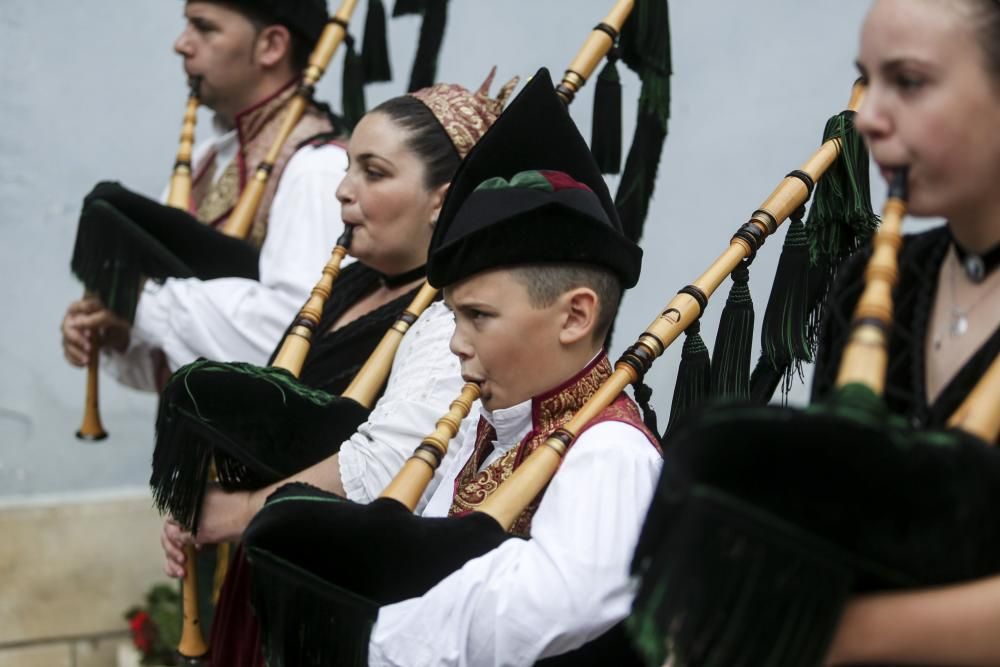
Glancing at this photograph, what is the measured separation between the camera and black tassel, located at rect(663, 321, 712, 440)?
230 centimetres

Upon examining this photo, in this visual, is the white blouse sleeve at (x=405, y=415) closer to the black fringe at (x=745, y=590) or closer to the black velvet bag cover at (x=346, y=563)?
the black velvet bag cover at (x=346, y=563)

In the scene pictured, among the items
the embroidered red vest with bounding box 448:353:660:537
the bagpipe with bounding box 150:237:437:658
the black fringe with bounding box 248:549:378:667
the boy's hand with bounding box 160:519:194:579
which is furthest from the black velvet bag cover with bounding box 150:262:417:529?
the black fringe with bounding box 248:549:378:667

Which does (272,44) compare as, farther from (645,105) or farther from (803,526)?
(803,526)

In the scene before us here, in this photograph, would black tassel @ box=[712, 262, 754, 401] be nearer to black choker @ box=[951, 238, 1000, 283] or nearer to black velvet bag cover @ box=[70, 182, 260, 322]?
black choker @ box=[951, 238, 1000, 283]

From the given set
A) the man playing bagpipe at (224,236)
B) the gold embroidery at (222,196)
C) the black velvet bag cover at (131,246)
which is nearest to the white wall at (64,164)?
the man playing bagpipe at (224,236)

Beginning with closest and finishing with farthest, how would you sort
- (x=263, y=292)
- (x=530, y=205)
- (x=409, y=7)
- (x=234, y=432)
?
(x=530, y=205) < (x=234, y=432) < (x=263, y=292) < (x=409, y=7)

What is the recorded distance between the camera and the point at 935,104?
1394mm

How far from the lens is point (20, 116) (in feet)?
15.1

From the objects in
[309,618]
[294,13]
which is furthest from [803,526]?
[294,13]

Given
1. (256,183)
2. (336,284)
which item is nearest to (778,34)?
(336,284)

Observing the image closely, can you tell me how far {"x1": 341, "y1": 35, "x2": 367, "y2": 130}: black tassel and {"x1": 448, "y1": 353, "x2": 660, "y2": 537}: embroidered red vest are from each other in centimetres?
178

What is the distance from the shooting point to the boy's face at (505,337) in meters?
2.03

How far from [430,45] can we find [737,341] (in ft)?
4.84

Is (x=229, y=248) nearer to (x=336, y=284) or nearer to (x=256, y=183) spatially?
(x=256, y=183)
